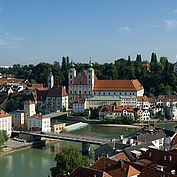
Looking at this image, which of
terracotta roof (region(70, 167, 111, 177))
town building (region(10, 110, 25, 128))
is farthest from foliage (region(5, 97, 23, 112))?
terracotta roof (region(70, 167, 111, 177))

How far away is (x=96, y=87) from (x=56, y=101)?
241 inches

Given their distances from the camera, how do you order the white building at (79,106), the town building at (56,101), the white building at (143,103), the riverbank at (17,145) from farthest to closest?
the town building at (56,101) → the white building at (143,103) → the white building at (79,106) → the riverbank at (17,145)

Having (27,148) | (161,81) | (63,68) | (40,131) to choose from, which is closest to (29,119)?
(40,131)

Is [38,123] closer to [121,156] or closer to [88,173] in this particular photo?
[121,156]

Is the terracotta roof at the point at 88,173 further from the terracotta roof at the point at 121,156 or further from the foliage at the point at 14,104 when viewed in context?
the foliage at the point at 14,104

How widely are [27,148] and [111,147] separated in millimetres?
10079

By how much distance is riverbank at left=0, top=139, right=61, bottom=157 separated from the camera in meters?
24.2

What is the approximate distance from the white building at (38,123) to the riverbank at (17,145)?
85.0 inches

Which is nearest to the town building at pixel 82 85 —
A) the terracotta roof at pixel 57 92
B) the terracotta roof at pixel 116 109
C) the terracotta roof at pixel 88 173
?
the terracotta roof at pixel 57 92

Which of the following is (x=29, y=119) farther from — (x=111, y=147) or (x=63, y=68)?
(x=63, y=68)

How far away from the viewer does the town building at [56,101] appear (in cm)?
4516

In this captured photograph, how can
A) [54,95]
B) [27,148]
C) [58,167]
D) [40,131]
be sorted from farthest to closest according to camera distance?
[54,95] → [40,131] → [27,148] → [58,167]

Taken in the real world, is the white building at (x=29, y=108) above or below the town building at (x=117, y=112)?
above

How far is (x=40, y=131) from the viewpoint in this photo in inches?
1168
